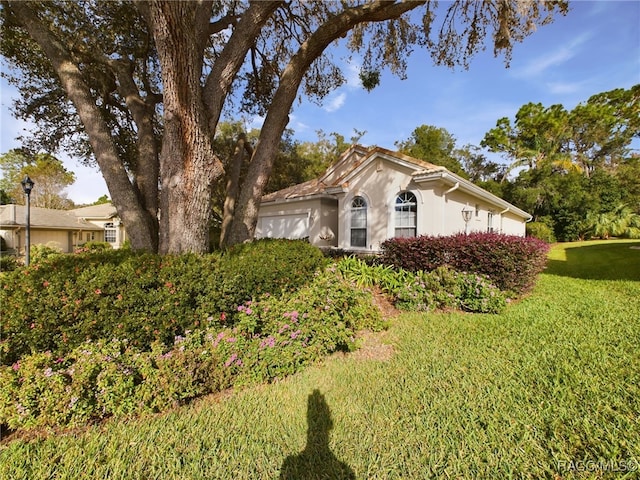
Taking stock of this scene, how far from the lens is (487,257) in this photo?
6406 millimetres

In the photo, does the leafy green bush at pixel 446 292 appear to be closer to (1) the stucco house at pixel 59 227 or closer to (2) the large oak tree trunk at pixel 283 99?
(2) the large oak tree trunk at pixel 283 99

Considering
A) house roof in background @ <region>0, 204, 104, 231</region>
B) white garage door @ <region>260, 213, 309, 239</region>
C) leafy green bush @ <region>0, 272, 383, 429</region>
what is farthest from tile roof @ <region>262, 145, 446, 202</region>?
house roof in background @ <region>0, 204, 104, 231</region>

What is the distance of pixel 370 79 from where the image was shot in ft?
29.6

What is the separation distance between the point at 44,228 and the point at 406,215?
1019 inches

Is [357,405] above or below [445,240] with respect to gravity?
below

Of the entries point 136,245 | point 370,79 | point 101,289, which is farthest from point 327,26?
point 101,289

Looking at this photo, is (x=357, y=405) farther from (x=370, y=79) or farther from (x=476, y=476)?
(x=370, y=79)

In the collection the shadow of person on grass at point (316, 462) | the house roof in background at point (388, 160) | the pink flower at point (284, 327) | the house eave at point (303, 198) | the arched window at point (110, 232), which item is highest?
the house roof in background at point (388, 160)

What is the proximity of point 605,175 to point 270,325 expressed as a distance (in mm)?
31684

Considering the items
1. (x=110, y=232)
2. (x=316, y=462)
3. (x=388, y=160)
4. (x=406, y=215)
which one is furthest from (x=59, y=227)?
(x=316, y=462)

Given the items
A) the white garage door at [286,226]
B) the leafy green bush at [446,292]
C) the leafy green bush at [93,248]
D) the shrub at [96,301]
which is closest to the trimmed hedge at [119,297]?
the shrub at [96,301]

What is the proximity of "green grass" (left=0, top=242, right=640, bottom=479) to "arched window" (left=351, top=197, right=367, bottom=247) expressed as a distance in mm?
6446

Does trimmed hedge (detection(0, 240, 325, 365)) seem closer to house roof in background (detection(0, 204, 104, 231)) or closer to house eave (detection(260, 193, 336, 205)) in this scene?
house eave (detection(260, 193, 336, 205))

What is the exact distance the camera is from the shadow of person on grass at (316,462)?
2025mm
